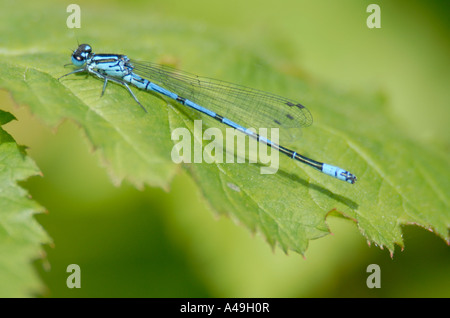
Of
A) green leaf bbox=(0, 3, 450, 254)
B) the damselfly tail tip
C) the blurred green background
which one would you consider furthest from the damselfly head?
the damselfly tail tip

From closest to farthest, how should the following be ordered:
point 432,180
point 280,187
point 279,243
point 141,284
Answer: point 279,243, point 280,187, point 432,180, point 141,284

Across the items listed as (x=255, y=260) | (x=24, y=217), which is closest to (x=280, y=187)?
(x=24, y=217)

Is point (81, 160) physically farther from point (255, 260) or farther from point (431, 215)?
point (431, 215)

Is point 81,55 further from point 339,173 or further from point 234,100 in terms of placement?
point 339,173

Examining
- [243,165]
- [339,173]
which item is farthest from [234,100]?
[339,173]

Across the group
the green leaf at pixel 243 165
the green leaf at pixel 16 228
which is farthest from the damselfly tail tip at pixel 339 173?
the green leaf at pixel 16 228
